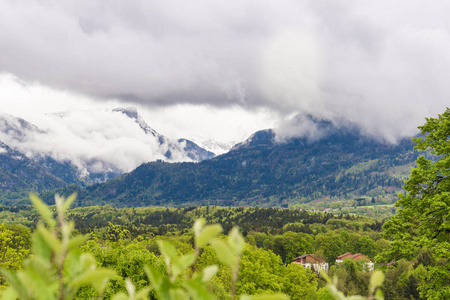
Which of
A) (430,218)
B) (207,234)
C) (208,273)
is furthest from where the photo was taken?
(430,218)

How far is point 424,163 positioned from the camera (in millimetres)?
18172

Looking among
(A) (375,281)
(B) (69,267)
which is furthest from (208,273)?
(A) (375,281)

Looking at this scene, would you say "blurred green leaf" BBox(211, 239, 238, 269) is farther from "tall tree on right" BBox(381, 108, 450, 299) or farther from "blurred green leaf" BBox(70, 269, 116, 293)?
"tall tree on right" BBox(381, 108, 450, 299)

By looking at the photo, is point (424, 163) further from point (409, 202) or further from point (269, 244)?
point (269, 244)

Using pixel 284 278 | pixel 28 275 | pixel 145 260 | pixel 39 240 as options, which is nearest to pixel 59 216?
pixel 39 240

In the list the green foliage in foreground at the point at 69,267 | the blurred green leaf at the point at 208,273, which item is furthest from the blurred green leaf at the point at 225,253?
the blurred green leaf at the point at 208,273

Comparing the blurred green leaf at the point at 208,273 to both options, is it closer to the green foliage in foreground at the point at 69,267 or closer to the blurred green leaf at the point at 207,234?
the green foliage in foreground at the point at 69,267

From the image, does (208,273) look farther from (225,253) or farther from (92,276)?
(92,276)

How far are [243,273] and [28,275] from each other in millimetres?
43262

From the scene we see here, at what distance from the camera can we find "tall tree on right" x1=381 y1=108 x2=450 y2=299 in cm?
1566

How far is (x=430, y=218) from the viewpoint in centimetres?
1712

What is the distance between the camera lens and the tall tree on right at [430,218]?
15.7 metres

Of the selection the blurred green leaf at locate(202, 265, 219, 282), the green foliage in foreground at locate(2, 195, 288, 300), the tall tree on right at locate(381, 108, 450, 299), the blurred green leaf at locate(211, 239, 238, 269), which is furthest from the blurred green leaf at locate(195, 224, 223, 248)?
the tall tree on right at locate(381, 108, 450, 299)

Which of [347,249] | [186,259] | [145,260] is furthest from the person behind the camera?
[347,249]
